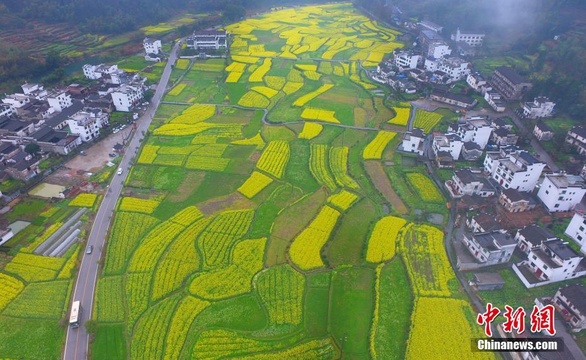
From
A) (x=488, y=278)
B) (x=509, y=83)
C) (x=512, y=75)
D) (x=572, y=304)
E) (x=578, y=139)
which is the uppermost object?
(x=512, y=75)

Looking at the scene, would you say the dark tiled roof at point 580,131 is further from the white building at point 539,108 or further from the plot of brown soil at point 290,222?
the plot of brown soil at point 290,222

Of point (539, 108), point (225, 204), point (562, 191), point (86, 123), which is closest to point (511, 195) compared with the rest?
point (562, 191)

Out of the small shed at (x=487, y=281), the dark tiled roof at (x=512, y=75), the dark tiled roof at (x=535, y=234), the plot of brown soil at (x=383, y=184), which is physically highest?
the dark tiled roof at (x=512, y=75)

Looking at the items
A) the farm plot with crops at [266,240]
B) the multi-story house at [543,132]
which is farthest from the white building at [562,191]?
the multi-story house at [543,132]

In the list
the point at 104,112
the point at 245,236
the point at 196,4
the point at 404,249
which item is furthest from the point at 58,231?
the point at 196,4

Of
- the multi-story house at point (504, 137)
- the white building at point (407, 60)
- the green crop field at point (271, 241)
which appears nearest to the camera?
the green crop field at point (271, 241)

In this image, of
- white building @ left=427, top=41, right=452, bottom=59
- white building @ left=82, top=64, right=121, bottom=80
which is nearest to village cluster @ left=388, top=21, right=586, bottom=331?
white building @ left=427, top=41, right=452, bottom=59

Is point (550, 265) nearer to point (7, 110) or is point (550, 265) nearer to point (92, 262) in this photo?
point (92, 262)
